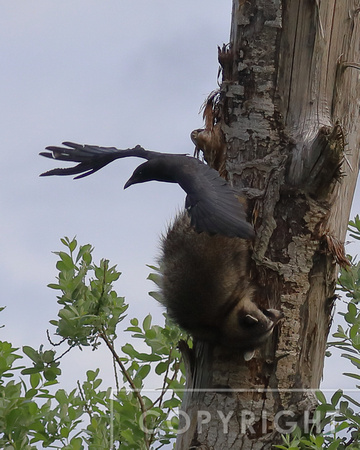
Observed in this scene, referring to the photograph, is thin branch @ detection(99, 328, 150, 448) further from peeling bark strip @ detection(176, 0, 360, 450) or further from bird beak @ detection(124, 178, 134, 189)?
bird beak @ detection(124, 178, 134, 189)

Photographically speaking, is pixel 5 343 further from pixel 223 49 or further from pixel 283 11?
pixel 283 11

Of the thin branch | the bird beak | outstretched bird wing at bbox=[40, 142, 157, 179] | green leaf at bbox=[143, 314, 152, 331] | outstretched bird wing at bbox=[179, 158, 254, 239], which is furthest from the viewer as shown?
green leaf at bbox=[143, 314, 152, 331]

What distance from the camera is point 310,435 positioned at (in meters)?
2.42

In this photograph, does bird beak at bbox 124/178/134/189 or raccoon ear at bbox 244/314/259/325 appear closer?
raccoon ear at bbox 244/314/259/325

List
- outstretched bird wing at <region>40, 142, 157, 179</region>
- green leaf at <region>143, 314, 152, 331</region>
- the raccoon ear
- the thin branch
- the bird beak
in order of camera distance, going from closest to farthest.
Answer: the raccoon ear < the bird beak < outstretched bird wing at <region>40, 142, 157, 179</region> < the thin branch < green leaf at <region>143, 314, 152, 331</region>

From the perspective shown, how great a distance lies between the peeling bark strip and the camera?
2.48 m

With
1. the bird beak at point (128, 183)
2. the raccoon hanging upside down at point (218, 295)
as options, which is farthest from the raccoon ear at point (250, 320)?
the bird beak at point (128, 183)

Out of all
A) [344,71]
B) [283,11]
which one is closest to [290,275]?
[344,71]

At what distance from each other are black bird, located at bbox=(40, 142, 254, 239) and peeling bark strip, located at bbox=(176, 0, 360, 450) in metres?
0.27

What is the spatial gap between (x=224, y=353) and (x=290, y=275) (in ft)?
1.18

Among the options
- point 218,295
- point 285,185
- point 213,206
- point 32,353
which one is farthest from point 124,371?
point 213,206

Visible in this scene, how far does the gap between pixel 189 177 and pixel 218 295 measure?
16.5 inches

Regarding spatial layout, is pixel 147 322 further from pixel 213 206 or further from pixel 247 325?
pixel 213 206

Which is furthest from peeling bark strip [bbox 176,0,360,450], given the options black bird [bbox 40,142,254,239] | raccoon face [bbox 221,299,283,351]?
black bird [bbox 40,142,254,239]
